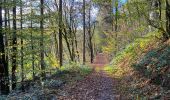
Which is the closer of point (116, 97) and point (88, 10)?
point (116, 97)

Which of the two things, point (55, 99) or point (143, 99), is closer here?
point (143, 99)

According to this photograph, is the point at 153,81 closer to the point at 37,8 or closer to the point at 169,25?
the point at 169,25

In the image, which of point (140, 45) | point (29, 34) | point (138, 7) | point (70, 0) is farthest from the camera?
point (70, 0)

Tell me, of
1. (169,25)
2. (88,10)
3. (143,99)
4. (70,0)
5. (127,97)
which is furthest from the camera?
(88,10)

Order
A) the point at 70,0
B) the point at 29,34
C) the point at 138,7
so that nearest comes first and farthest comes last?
the point at 138,7
the point at 29,34
the point at 70,0

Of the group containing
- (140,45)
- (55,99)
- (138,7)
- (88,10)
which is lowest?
(55,99)

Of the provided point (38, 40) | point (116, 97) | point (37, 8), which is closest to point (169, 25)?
point (116, 97)

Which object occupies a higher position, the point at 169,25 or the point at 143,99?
the point at 169,25

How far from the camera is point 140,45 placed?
22922mm

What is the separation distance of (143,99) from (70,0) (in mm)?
29860

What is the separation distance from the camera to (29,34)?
1723 cm

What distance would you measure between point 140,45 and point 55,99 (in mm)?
13266

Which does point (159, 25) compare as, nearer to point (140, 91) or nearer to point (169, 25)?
point (169, 25)

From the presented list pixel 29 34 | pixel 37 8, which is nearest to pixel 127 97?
pixel 29 34
